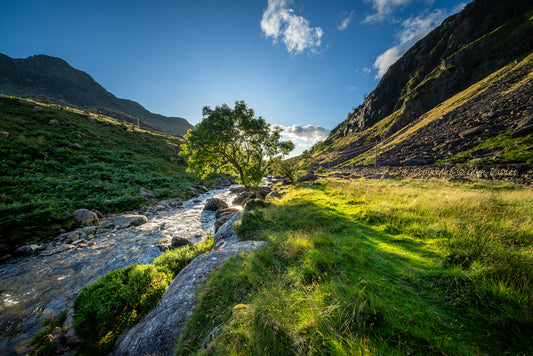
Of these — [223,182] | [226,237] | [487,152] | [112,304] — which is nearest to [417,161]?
[487,152]

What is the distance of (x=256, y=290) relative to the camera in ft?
12.9

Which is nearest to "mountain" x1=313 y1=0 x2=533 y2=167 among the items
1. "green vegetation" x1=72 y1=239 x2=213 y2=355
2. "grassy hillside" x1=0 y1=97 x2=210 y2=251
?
"green vegetation" x1=72 y1=239 x2=213 y2=355

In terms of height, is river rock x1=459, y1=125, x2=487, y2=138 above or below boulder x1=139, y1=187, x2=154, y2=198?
above

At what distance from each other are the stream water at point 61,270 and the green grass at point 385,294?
569 centimetres

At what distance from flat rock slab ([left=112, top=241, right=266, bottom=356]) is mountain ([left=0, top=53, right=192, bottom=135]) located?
410 ft

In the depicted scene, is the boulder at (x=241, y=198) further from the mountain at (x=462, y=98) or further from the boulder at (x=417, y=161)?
the boulder at (x=417, y=161)

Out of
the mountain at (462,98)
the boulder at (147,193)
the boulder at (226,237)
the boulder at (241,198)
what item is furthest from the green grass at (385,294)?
the mountain at (462,98)

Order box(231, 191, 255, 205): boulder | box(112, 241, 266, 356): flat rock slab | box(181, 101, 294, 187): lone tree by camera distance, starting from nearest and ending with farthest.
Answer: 1. box(112, 241, 266, 356): flat rock slab
2. box(181, 101, 294, 187): lone tree
3. box(231, 191, 255, 205): boulder

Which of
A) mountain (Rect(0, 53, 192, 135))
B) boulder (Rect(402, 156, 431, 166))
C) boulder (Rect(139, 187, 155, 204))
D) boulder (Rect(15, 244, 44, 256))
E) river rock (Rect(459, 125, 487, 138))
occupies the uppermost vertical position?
mountain (Rect(0, 53, 192, 135))

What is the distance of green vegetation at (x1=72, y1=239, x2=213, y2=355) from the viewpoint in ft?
12.8

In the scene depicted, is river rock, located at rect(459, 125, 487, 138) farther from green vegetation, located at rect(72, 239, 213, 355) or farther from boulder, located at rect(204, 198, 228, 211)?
green vegetation, located at rect(72, 239, 213, 355)

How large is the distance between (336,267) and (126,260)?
9584 millimetres

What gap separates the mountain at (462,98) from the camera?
86.2 feet

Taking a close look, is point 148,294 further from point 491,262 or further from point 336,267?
point 491,262
